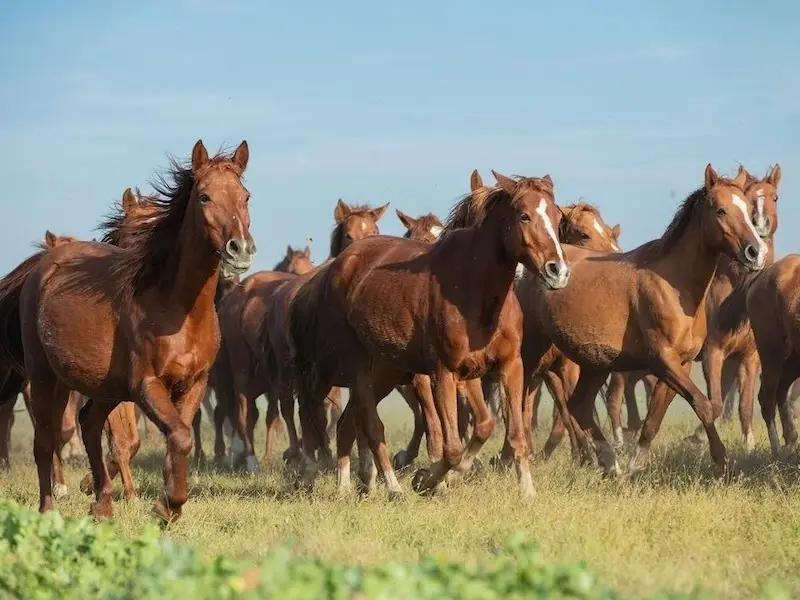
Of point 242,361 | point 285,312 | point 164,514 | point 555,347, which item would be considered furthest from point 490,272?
point 242,361

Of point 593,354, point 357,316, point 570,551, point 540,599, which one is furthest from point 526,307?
point 540,599

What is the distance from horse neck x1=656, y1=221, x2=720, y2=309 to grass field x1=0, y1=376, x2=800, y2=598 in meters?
1.49

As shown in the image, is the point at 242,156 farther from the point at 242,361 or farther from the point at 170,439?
the point at 242,361

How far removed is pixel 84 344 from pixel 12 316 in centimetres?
151

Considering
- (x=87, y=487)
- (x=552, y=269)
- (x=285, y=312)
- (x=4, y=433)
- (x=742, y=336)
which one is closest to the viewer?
(x=552, y=269)

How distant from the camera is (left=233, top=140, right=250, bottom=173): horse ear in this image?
878 cm

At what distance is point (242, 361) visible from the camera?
16.9 m

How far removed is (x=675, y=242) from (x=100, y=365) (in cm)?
511

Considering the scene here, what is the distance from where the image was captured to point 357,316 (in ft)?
35.6

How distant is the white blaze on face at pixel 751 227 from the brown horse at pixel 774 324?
1150mm

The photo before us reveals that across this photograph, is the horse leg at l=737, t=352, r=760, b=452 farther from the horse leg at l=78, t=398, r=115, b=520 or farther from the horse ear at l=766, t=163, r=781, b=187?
the horse leg at l=78, t=398, r=115, b=520

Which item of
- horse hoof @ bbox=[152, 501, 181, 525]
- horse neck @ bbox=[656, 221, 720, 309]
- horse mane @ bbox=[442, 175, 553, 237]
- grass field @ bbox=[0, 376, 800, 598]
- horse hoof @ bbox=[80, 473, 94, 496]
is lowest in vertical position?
grass field @ bbox=[0, 376, 800, 598]

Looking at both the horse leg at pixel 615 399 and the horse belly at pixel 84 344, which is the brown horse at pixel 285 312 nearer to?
the horse leg at pixel 615 399

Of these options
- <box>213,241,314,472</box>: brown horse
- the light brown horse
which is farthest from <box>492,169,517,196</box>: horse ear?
<box>213,241,314,472</box>: brown horse
